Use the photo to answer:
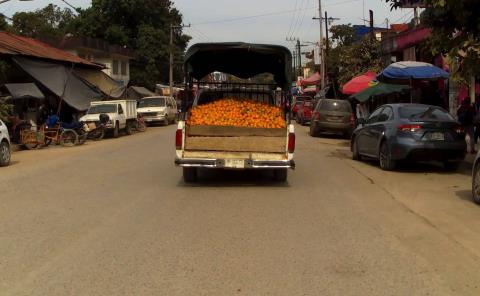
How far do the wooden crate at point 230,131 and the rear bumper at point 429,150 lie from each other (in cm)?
322

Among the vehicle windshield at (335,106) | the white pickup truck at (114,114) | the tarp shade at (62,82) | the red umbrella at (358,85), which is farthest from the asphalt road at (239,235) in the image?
the tarp shade at (62,82)

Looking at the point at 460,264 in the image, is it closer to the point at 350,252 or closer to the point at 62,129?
the point at 350,252

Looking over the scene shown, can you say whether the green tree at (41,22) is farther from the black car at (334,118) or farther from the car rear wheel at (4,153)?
the car rear wheel at (4,153)

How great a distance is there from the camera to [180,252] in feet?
21.1

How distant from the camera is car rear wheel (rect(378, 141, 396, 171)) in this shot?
1360cm

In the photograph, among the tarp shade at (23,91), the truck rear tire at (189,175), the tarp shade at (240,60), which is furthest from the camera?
the tarp shade at (23,91)

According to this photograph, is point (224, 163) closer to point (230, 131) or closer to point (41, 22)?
point (230, 131)

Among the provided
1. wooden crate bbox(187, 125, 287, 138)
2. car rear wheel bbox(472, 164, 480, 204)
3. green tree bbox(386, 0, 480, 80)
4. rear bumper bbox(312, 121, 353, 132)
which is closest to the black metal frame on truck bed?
wooden crate bbox(187, 125, 287, 138)

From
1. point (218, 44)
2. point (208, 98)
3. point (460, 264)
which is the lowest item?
point (460, 264)

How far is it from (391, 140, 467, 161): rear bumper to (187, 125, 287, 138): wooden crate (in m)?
3.22

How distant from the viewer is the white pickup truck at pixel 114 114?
2796 cm

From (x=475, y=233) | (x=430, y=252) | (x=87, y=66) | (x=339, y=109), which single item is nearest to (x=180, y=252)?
(x=430, y=252)

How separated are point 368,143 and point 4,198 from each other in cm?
880

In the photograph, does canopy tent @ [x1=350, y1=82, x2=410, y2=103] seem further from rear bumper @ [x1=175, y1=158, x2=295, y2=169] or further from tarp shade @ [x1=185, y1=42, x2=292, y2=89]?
rear bumper @ [x1=175, y1=158, x2=295, y2=169]
